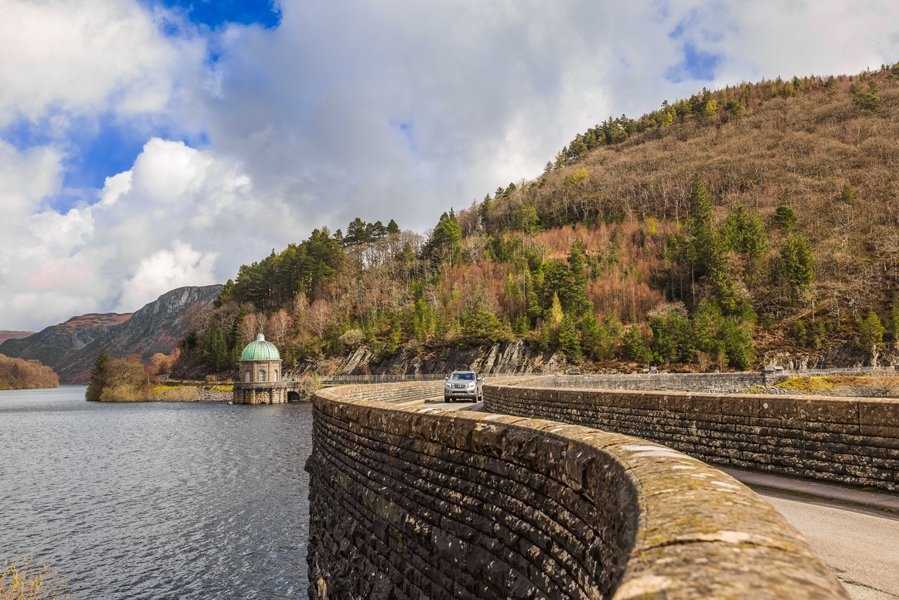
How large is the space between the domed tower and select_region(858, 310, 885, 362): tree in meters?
79.1

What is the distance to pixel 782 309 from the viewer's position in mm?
82375

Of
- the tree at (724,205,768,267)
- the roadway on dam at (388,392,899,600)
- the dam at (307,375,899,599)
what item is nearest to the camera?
the dam at (307,375,899,599)

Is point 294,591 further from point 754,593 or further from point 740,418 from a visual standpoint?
point 754,593

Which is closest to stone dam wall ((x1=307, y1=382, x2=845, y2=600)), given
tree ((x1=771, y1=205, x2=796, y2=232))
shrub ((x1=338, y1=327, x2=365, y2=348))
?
shrub ((x1=338, y1=327, x2=365, y2=348))

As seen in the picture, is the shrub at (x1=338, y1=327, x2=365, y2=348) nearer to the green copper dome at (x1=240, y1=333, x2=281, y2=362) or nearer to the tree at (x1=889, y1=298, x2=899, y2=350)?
the green copper dome at (x1=240, y1=333, x2=281, y2=362)

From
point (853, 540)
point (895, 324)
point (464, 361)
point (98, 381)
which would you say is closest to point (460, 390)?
point (853, 540)

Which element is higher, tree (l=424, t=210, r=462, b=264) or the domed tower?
tree (l=424, t=210, r=462, b=264)

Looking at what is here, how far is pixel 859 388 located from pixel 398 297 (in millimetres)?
99898

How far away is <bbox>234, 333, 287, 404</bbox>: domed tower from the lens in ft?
321

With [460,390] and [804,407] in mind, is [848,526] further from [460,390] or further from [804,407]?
[460,390]

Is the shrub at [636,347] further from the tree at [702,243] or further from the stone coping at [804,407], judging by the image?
the stone coping at [804,407]

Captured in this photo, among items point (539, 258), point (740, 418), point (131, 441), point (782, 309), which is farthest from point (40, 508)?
point (539, 258)

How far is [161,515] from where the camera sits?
23.1 meters

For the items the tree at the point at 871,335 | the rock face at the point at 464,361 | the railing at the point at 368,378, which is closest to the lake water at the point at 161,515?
the railing at the point at 368,378
